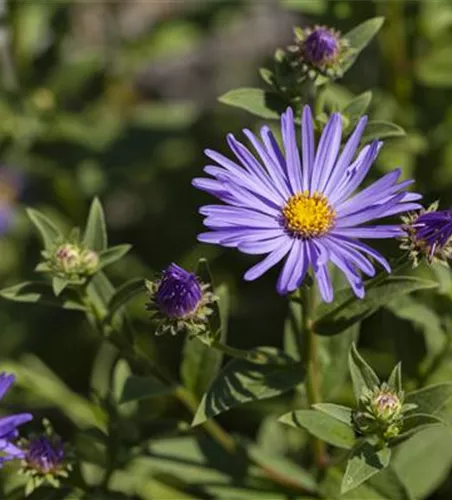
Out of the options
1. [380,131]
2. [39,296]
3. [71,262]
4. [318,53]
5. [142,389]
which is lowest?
[142,389]

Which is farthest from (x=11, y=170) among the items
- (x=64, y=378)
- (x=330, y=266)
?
(x=330, y=266)

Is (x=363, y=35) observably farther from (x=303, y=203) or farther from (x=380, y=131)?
(x=303, y=203)

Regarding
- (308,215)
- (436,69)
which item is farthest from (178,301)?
(436,69)

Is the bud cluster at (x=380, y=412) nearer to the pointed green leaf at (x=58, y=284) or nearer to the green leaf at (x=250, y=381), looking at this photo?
the green leaf at (x=250, y=381)

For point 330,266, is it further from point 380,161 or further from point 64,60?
point 64,60


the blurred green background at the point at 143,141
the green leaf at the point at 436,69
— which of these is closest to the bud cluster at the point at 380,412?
the blurred green background at the point at 143,141

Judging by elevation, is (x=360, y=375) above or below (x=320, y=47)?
below

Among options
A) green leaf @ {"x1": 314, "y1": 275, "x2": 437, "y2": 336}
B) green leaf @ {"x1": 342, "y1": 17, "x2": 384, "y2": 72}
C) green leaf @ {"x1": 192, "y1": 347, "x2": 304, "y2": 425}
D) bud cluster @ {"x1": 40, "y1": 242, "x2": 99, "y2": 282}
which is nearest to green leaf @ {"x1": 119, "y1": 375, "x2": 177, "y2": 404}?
green leaf @ {"x1": 192, "y1": 347, "x2": 304, "y2": 425}
